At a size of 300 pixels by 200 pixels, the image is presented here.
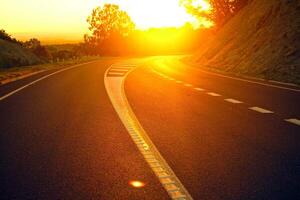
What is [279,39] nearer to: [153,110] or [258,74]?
[258,74]

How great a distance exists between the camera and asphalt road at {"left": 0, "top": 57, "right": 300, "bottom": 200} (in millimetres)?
4235

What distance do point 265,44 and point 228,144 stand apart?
20750mm

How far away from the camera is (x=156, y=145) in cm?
612

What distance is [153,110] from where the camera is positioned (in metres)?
9.69

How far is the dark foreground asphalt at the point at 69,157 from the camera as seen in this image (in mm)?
4191

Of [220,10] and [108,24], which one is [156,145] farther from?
[108,24]

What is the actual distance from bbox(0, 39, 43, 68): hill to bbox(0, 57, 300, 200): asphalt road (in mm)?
23828

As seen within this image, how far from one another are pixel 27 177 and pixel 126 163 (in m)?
1.25

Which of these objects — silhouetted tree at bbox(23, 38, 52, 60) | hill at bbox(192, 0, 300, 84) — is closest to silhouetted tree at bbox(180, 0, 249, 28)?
hill at bbox(192, 0, 300, 84)

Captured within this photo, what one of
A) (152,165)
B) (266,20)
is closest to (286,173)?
(152,165)

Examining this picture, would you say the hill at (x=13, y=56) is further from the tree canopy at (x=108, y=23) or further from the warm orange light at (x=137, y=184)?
the tree canopy at (x=108, y=23)

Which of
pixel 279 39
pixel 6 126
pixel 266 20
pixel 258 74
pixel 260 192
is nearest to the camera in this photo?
pixel 260 192

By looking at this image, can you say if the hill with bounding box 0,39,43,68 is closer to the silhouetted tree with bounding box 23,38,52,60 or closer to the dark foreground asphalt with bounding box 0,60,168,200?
the silhouetted tree with bounding box 23,38,52,60

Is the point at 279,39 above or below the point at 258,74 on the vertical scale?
above
